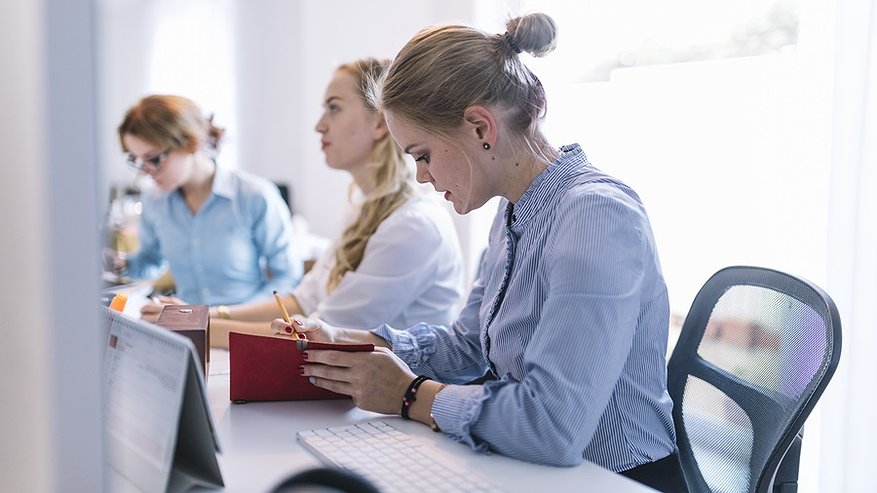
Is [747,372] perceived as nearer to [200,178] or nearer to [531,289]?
[531,289]

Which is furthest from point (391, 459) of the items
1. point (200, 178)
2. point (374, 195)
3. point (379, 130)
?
point (200, 178)

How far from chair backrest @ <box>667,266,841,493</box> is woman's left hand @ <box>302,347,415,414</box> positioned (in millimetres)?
525

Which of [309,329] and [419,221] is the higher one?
[419,221]

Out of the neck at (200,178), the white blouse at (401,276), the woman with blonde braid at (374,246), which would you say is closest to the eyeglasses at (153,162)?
the neck at (200,178)

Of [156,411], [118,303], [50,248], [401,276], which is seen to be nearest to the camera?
[50,248]

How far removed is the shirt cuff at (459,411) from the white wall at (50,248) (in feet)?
1.75

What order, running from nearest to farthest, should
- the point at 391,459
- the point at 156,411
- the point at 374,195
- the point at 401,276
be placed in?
the point at 156,411, the point at 391,459, the point at 401,276, the point at 374,195

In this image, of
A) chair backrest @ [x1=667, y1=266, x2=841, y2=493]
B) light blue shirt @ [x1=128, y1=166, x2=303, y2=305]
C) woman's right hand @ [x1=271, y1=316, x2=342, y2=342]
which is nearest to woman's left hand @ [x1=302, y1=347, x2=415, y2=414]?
woman's right hand @ [x1=271, y1=316, x2=342, y2=342]

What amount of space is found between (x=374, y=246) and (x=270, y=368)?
2.17ft

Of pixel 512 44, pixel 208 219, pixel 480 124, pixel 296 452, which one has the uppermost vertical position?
pixel 512 44

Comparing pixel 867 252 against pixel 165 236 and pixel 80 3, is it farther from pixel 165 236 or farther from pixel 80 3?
pixel 165 236

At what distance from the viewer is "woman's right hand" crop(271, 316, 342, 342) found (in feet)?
4.70

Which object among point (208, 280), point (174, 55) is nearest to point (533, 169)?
point (208, 280)

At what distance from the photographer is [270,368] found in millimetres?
1271
